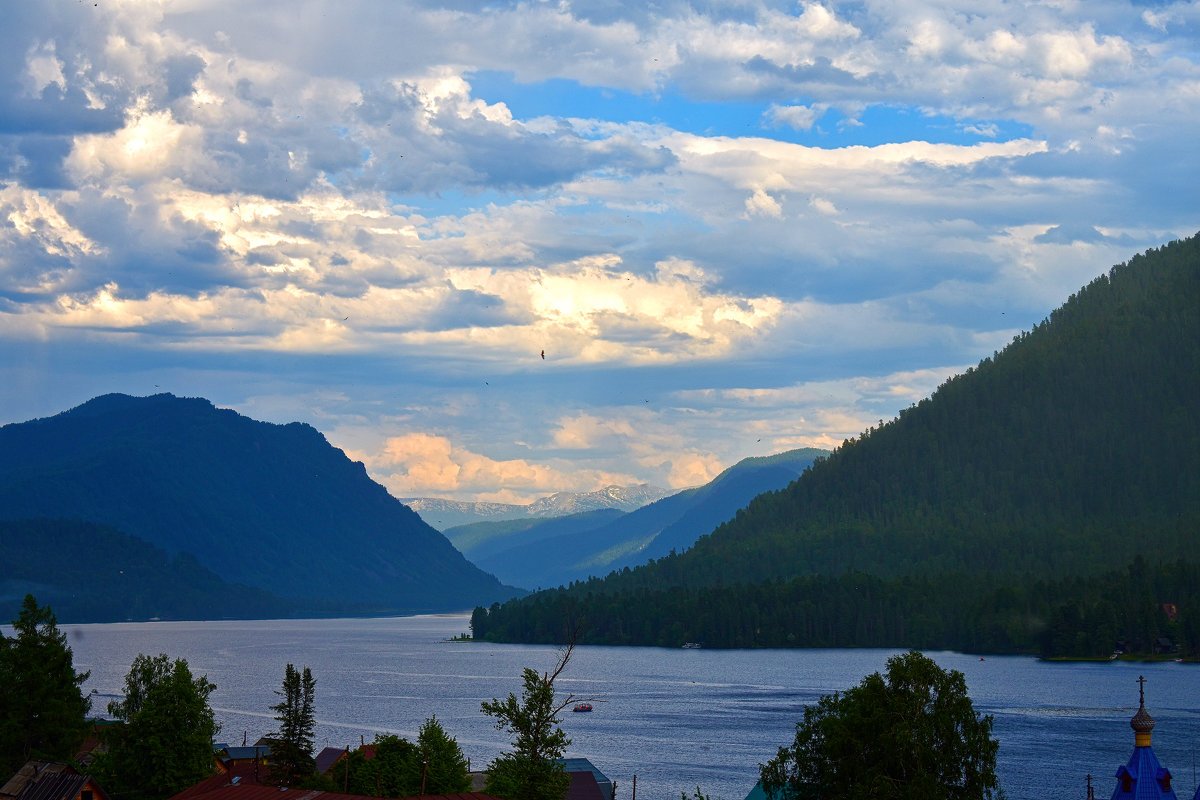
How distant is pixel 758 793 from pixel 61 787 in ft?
136

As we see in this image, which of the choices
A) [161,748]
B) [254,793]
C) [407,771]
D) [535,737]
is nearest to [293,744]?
[407,771]

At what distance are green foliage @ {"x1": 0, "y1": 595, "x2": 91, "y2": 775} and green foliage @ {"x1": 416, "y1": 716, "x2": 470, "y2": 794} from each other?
94.8 ft

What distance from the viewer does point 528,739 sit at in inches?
2990

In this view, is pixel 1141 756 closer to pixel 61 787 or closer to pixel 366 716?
pixel 61 787

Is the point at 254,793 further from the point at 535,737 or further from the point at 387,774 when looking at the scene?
the point at 387,774

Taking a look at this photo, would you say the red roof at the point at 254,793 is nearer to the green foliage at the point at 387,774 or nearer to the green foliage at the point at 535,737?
the green foliage at the point at 535,737

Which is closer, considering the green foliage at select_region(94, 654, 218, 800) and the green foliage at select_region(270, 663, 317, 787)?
the green foliage at select_region(270, 663, 317, 787)

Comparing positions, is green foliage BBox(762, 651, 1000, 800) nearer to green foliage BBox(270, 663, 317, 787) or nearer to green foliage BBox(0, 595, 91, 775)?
green foliage BBox(270, 663, 317, 787)

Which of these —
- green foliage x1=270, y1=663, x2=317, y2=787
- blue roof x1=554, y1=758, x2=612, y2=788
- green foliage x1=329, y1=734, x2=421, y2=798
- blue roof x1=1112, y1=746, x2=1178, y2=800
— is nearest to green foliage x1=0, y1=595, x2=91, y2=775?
green foliage x1=270, y1=663, x2=317, y2=787

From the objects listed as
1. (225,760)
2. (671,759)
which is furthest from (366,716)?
(225,760)

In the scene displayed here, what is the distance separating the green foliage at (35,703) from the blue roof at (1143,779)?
243ft

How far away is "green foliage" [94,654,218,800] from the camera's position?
3888 inches

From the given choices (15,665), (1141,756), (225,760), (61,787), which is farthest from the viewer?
(225,760)

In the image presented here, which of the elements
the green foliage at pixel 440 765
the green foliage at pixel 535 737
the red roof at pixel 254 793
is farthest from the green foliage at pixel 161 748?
the green foliage at pixel 535 737
